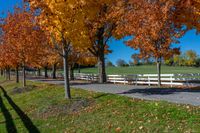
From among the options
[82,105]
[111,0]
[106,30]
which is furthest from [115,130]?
[106,30]

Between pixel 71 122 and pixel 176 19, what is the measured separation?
14783 millimetres

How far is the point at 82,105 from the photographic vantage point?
55.4 ft

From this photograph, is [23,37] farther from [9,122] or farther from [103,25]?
[9,122]

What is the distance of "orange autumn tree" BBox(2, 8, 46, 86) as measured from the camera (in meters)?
25.7

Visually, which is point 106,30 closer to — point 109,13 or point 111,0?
point 109,13

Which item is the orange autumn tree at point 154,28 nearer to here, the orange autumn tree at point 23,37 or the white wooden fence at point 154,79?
the white wooden fence at point 154,79

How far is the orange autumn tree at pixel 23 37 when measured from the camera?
84.4 feet

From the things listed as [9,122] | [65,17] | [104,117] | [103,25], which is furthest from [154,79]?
[104,117]

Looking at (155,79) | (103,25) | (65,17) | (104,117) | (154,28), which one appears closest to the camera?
(104,117)

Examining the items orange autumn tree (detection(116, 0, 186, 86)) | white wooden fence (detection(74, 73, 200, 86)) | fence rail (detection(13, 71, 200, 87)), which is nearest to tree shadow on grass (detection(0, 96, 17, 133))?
orange autumn tree (detection(116, 0, 186, 86))

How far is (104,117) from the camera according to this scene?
13.8m

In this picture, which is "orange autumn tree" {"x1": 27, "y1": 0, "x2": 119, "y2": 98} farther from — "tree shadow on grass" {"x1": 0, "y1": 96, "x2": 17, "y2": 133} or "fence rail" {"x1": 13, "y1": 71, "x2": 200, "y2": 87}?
"fence rail" {"x1": 13, "y1": 71, "x2": 200, "y2": 87}

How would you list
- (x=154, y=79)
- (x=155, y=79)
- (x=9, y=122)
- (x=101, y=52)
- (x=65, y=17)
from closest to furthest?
(x=9, y=122)
(x=65, y=17)
(x=155, y=79)
(x=154, y=79)
(x=101, y=52)

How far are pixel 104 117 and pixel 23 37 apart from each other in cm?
1722
